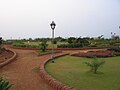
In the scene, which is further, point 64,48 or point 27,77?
point 64,48

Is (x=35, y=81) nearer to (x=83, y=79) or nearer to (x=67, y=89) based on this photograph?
(x=83, y=79)

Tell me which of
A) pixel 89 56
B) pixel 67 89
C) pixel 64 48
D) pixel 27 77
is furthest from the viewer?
pixel 64 48

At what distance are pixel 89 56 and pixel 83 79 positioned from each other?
26.9ft

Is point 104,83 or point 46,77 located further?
point 46,77

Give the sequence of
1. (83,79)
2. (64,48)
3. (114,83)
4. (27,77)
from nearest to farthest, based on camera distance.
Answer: (114,83) → (83,79) → (27,77) → (64,48)

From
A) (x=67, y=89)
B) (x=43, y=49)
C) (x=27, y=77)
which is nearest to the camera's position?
(x=67, y=89)

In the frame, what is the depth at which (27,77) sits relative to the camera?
952 cm

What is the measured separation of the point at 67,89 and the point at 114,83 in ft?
6.32

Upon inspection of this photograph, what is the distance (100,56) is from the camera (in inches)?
648

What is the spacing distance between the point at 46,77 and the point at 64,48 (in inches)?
573

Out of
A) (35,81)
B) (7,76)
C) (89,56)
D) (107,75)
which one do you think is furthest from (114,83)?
(89,56)

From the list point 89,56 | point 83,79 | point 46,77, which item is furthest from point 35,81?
point 89,56

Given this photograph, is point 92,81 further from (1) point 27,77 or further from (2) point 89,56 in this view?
(2) point 89,56

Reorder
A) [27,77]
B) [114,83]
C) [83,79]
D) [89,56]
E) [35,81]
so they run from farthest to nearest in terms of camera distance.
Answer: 1. [89,56]
2. [27,77]
3. [35,81]
4. [83,79]
5. [114,83]
